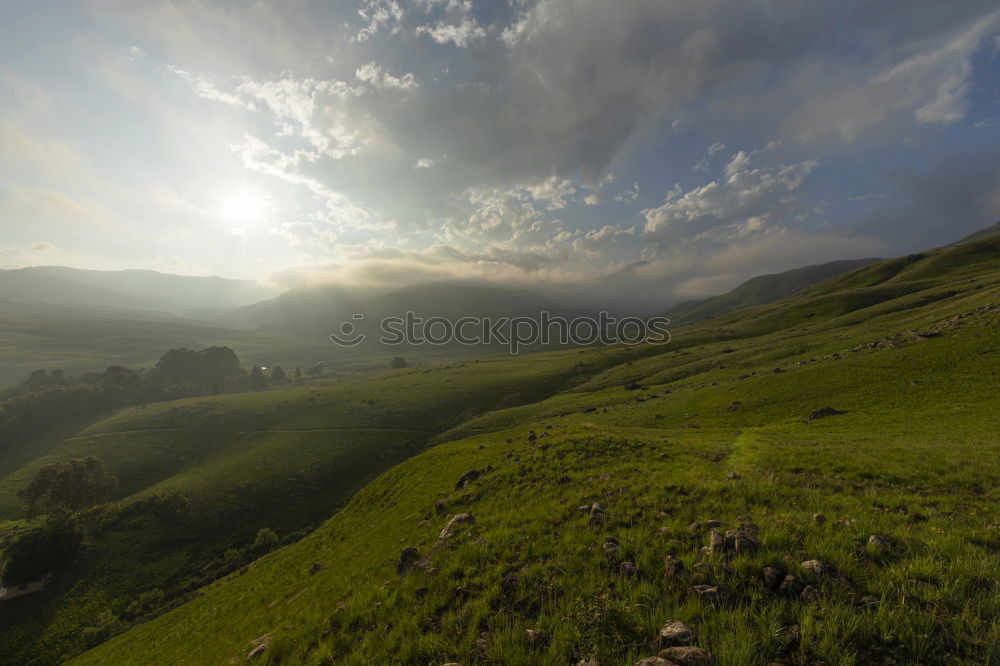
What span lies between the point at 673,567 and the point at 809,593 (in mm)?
2494

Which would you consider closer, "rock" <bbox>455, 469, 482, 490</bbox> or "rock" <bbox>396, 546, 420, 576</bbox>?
"rock" <bbox>396, 546, 420, 576</bbox>

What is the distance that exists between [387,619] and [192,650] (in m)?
18.7

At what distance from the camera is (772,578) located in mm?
7207

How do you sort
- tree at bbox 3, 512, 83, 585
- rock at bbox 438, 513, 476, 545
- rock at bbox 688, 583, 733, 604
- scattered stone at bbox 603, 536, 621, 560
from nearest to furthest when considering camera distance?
rock at bbox 688, 583, 733, 604 → scattered stone at bbox 603, 536, 621, 560 → rock at bbox 438, 513, 476, 545 → tree at bbox 3, 512, 83, 585

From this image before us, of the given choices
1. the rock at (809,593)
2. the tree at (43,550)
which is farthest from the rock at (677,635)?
the tree at (43,550)

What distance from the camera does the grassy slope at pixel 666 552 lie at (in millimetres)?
6156

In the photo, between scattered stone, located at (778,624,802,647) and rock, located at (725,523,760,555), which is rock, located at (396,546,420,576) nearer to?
rock, located at (725,523,760,555)

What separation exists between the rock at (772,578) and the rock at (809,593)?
0.46 m

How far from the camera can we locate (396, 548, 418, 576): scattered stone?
1393 cm

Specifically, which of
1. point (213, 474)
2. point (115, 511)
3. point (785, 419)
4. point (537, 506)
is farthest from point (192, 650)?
point (213, 474)

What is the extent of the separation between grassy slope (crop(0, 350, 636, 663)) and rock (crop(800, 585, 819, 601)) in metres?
60.9

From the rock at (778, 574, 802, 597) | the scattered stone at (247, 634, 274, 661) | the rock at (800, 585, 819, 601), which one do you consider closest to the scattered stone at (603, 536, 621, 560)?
the rock at (778, 574, 802, 597)

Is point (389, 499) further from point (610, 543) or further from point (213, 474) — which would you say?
point (213, 474)

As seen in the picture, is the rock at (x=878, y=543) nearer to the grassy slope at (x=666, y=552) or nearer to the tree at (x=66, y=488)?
the grassy slope at (x=666, y=552)
